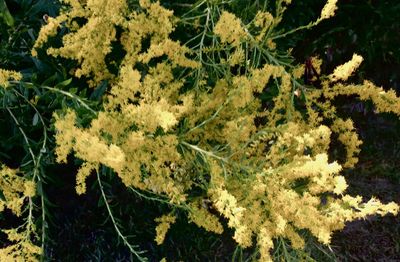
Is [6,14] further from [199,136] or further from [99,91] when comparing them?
[199,136]

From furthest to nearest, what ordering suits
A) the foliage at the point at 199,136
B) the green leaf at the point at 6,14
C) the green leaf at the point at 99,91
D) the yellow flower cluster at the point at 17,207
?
1. the green leaf at the point at 6,14
2. the green leaf at the point at 99,91
3. the yellow flower cluster at the point at 17,207
4. the foliage at the point at 199,136

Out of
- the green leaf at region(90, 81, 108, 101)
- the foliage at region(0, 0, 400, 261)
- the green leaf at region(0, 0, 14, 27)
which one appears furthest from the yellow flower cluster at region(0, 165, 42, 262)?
the green leaf at region(0, 0, 14, 27)

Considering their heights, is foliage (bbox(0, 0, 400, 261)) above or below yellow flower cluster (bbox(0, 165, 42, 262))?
above

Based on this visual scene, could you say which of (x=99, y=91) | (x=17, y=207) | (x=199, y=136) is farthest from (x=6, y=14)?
(x=199, y=136)

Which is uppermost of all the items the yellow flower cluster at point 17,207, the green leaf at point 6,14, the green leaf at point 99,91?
the green leaf at point 6,14

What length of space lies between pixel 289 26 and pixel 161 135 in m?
2.14

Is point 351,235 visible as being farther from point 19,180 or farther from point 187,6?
point 19,180

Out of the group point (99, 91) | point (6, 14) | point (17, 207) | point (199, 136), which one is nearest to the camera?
point (17, 207)

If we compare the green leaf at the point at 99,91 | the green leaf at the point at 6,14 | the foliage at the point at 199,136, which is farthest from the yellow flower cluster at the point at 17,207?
the green leaf at the point at 6,14

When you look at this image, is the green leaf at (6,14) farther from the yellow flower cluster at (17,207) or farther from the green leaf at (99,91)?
the yellow flower cluster at (17,207)

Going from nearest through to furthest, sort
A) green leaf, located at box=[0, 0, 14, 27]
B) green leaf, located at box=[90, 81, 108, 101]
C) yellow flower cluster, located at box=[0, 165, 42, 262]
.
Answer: yellow flower cluster, located at box=[0, 165, 42, 262], green leaf, located at box=[90, 81, 108, 101], green leaf, located at box=[0, 0, 14, 27]

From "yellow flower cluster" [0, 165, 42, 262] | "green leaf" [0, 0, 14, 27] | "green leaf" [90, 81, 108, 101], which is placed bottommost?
"yellow flower cluster" [0, 165, 42, 262]

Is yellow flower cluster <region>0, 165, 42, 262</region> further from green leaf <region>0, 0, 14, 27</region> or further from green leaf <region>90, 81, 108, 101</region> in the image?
green leaf <region>0, 0, 14, 27</region>

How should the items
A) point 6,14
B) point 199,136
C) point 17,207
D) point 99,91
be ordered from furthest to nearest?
point 6,14 → point 99,91 → point 199,136 → point 17,207
